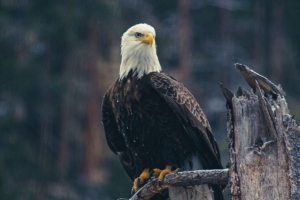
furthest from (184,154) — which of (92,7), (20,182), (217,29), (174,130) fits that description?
(217,29)

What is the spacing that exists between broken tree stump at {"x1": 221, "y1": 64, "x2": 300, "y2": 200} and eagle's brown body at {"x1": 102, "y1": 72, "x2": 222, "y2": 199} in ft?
4.62

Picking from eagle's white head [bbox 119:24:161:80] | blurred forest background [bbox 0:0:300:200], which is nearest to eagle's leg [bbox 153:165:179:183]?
eagle's white head [bbox 119:24:161:80]

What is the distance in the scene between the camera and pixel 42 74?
1531 centimetres

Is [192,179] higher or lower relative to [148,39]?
lower

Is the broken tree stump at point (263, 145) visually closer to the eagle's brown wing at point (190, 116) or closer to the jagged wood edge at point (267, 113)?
the jagged wood edge at point (267, 113)

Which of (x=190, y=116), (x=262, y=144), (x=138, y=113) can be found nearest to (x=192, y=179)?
(x=262, y=144)

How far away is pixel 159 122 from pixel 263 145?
171 cm

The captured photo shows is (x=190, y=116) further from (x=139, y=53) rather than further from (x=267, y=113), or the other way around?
(x=267, y=113)

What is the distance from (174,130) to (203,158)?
30 cm

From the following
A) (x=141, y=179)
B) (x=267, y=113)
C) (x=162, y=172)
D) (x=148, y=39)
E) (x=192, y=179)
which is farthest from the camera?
(x=148, y=39)

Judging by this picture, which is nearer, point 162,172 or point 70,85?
point 162,172

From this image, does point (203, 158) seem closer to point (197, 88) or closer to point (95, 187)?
point (95, 187)

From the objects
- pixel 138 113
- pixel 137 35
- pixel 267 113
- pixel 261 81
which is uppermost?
pixel 137 35

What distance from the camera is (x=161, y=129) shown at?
5.69m
